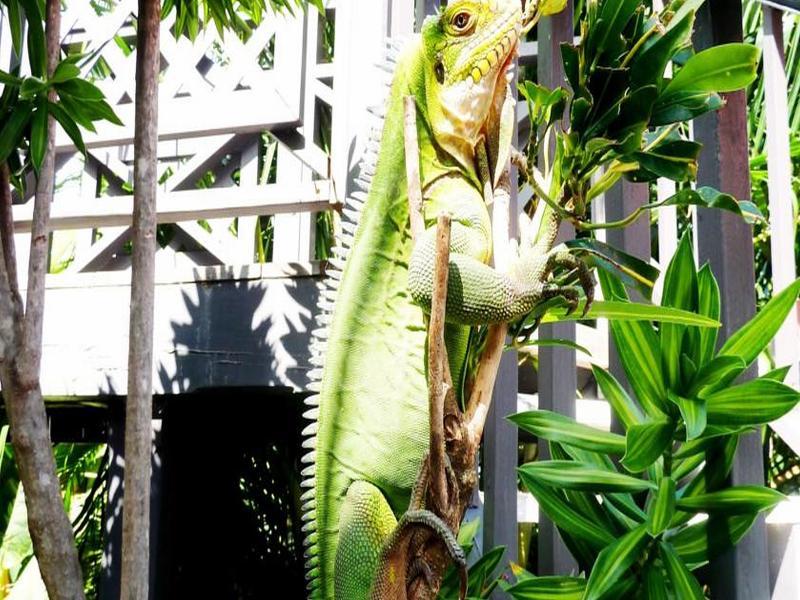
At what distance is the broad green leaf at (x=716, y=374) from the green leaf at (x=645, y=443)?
8 cm

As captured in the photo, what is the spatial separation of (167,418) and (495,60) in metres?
2.47

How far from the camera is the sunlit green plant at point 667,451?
1365mm

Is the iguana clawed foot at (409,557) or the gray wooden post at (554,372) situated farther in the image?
the gray wooden post at (554,372)

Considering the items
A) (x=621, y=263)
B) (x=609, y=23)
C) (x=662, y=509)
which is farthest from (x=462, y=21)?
(x=662, y=509)

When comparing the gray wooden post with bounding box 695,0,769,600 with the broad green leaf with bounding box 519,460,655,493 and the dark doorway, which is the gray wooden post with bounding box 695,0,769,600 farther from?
the dark doorway

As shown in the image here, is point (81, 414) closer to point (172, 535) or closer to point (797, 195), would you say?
point (172, 535)

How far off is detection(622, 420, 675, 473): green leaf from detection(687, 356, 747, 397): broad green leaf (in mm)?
81

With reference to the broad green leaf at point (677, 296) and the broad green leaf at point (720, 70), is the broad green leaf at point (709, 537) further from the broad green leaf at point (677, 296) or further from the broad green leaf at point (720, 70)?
the broad green leaf at point (720, 70)

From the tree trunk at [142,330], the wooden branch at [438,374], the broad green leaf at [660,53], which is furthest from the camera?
the tree trunk at [142,330]

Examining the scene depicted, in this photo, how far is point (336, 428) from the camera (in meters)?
1.63

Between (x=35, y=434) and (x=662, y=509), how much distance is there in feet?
4.46

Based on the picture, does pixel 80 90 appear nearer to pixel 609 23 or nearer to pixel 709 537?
pixel 609 23

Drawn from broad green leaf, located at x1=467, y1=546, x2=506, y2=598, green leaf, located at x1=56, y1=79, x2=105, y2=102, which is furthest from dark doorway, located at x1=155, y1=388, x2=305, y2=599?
broad green leaf, located at x1=467, y1=546, x2=506, y2=598

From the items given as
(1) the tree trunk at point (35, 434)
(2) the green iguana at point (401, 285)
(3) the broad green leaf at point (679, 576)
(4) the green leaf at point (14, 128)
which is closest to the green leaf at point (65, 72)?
(4) the green leaf at point (14, 128)
